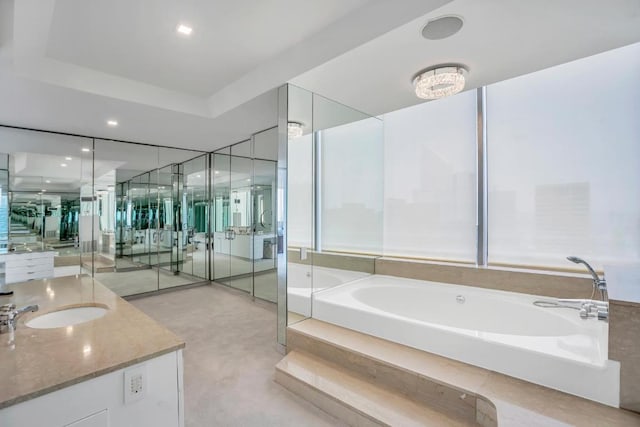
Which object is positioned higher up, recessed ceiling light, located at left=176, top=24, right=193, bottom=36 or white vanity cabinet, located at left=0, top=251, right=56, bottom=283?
recessed ceiling light, located at left=176, top=24, right=193, bottom=36

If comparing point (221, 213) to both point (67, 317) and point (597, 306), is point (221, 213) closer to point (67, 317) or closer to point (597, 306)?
point (67, 317)

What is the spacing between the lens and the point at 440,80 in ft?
8.14

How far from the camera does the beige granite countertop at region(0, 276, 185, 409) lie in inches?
38.3

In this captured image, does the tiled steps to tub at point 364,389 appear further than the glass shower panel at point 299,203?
No

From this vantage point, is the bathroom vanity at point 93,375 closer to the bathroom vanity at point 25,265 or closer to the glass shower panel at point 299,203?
the glass shower panel at point 299,203

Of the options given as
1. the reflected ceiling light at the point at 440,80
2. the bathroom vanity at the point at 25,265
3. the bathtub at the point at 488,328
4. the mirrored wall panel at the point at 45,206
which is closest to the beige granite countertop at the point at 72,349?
the bathtub at the point at 488,328

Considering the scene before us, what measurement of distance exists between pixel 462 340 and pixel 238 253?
394 cm

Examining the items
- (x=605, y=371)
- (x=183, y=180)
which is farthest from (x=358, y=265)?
(x=183, y=180)

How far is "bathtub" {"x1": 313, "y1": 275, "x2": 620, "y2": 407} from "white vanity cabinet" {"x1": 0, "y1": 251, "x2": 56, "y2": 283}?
363 centimetres

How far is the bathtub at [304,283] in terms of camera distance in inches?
115

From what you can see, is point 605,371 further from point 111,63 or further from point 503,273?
point 111,63

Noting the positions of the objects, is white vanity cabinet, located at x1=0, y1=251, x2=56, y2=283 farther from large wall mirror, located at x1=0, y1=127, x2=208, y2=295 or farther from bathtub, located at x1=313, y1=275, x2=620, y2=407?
bathtub, located at x1=313, y1=275, x2=620, y2=407

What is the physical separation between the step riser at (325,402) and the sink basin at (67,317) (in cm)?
137

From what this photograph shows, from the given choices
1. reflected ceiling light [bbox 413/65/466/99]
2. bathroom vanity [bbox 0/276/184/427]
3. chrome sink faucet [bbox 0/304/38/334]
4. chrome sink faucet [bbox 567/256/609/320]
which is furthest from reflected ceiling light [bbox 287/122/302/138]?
chrome sink faucet [bbox 567/256/609/320]
